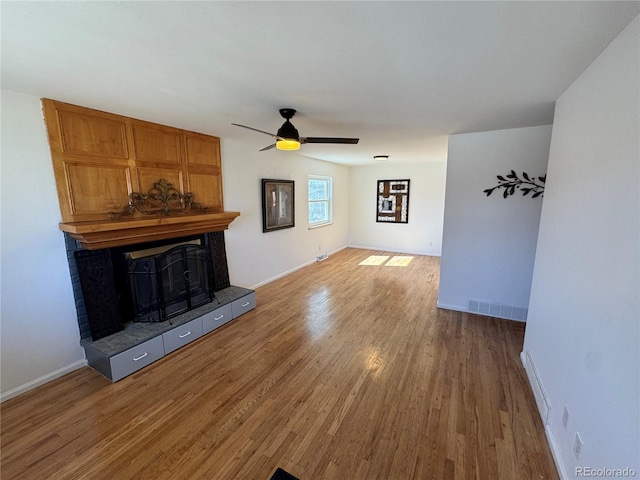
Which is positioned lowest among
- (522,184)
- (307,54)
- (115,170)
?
(522,184)

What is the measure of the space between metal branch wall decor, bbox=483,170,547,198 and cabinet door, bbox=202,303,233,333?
3.63m

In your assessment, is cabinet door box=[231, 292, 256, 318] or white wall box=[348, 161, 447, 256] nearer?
cabinet door box=[231, 292, 256, 318]

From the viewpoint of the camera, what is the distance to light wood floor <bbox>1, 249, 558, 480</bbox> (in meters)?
1.65

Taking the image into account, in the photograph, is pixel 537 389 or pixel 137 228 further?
pixel 137 228

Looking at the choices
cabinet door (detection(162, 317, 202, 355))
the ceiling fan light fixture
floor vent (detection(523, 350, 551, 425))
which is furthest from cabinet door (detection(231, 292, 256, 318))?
floor vent (detection(523, 350, 551, 425))

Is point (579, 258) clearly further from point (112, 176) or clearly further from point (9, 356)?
point (9, 356)

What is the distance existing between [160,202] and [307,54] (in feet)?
7.91

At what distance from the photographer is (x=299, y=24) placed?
4.10 feet

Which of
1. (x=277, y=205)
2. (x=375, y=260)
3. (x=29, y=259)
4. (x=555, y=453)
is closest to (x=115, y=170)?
(x=29, y=259)

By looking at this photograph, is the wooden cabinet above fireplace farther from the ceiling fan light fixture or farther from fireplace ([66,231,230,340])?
the ceiling fan light fixture

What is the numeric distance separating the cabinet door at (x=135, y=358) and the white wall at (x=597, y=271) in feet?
10.4

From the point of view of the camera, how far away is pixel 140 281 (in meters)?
2.87

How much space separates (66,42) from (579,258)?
10.1ft

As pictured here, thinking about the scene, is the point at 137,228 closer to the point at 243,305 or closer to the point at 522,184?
the point at 243,305
